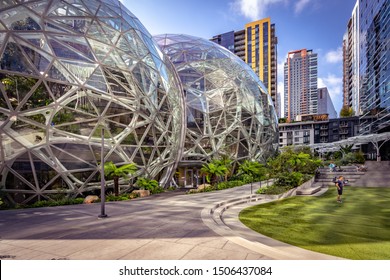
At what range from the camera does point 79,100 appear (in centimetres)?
1348

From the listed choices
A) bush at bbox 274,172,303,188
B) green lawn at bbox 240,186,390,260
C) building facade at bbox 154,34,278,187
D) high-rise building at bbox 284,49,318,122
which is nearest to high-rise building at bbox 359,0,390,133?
building facade at bbox 154,34,278,187

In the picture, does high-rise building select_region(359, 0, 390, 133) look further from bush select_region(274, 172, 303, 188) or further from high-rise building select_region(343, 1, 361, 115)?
bush select_region(274, 172, 303, 188)

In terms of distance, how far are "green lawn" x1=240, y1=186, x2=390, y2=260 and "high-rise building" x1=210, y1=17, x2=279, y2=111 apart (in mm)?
92251

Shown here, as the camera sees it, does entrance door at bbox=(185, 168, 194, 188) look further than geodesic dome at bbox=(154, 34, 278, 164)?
Yes

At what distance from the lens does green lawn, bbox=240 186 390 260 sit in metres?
5.79

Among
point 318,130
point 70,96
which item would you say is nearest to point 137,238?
point 70,96

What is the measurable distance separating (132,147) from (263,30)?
99468 millimetres

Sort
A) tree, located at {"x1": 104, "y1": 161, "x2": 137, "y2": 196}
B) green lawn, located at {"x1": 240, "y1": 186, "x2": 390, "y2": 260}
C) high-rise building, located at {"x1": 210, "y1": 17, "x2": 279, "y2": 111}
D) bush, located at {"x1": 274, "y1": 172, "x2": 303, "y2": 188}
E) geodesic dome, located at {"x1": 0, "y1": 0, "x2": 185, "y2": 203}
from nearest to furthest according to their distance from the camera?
green lawn, located at {"x1": 240, "y1": 186, "x2": 390, "y2": 260}, geodesic dome, located at {"x1": 0, "y1": 0, "x2": 185, "y2": 203}, tree, located at {"x1": 104, "y1": 161, "x2": 137, "y2": 196}, bush, located at {"x1": 274, "y1": 172, "x2": 303, "y2": 188}, high-rise building, located at {"x1": 210, "y1": 17, "x2": 279, "y2": 111}

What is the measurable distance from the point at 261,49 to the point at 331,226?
102 metres

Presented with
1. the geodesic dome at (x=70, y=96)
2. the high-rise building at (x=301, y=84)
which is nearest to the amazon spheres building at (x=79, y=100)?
the geodesic dome at (x=70, y=96)

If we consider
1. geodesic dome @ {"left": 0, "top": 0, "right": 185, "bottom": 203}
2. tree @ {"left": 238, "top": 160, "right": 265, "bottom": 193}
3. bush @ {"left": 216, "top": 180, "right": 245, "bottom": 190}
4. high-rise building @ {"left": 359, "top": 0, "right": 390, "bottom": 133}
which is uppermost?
high-rise building @ {"left": 359, "top": 0, "right": 390, "bottom": 133}

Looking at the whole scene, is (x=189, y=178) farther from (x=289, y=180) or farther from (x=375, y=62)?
(x=375, y=62)

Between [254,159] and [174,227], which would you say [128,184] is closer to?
[174,227]

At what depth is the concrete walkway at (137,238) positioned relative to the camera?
540 centimetres
